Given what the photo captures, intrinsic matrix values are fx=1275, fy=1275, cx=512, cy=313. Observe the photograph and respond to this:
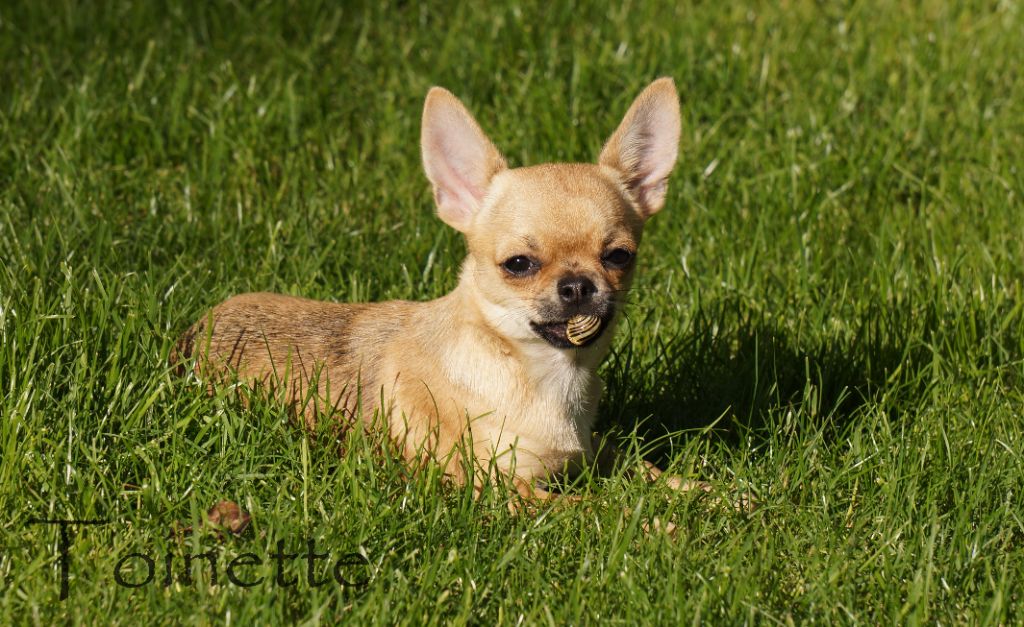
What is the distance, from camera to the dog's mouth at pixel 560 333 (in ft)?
11.4

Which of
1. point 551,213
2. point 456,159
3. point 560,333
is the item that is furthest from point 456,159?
point 560,333

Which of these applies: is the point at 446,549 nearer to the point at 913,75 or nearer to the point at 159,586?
the point at 159,586

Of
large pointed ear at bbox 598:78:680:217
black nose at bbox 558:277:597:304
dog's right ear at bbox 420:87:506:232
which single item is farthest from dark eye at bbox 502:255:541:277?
large pointed ear at bbox 598:78:680:217

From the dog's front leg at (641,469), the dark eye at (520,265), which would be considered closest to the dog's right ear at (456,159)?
the dark eye at (520,265)

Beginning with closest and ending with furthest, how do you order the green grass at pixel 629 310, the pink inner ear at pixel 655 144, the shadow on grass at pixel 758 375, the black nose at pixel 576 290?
the green grass at pixel 629 310 → the black nose at pixel 576 290 → the pink inner ear at pixel 655 144 → the shadow on grass at pixel 758 375

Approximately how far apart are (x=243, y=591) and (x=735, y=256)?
103 inches

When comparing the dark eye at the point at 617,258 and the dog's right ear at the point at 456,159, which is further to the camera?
the dog's right ear at the point at 456,159

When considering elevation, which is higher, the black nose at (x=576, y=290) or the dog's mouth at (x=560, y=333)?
the black nose at (x=576, y=290)

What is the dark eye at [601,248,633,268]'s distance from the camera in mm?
3564

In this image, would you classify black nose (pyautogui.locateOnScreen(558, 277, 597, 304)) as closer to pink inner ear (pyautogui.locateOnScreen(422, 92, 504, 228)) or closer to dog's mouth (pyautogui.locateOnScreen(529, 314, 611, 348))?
dog's mouth (pyautogui.locateOnScreen(529, 314, 611, 348))

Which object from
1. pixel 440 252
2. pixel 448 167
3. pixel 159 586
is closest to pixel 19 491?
pixel 159 586

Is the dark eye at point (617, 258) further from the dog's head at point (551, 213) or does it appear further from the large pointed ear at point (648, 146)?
the large pointed ear at point (648, 146)

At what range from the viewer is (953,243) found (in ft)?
16.4

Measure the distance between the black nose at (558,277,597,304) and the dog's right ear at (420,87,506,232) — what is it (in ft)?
1.84
